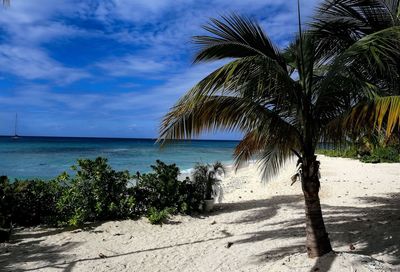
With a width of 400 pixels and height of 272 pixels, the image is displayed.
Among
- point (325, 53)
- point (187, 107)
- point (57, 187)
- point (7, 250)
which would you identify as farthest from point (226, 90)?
point (57, 187)

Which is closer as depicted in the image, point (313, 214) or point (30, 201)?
point (313, 214)

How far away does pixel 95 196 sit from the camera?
8141 millimetres

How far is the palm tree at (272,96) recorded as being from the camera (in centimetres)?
455

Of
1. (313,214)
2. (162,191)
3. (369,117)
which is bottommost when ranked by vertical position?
(162,191)

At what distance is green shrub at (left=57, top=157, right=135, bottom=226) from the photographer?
7887 millimetres

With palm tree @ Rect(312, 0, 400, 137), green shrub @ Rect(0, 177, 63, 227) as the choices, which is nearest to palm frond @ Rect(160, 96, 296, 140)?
palm tree @ Rect(312, 0, 400, 137)

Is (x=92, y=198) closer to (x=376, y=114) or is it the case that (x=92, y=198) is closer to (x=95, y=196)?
(x=95, y=196)

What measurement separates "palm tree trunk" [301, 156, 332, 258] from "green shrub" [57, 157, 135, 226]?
4.56 meters

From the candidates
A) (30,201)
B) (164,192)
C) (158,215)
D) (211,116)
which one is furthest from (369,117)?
(30,201)

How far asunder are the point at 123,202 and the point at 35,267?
3040 millimetres

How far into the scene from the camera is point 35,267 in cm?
541

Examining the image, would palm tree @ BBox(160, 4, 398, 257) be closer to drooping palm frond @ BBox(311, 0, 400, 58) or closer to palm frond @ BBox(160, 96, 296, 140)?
palm frond @ BBox(160, 96, 296, 140)

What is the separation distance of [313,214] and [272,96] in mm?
1719

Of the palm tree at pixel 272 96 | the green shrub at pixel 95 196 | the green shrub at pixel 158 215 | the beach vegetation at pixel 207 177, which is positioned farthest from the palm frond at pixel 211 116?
the beach vegetation at pixel 207 177
